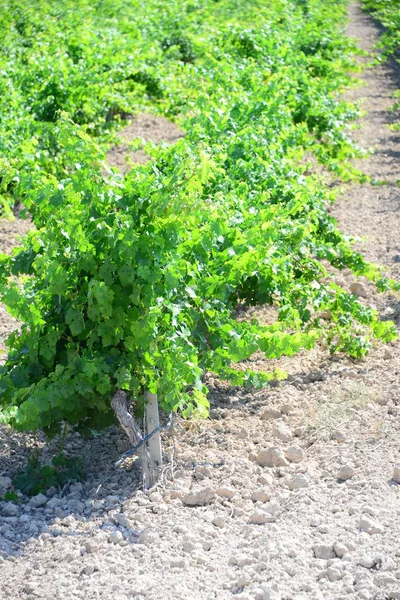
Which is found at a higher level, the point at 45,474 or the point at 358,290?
the point at 45,474

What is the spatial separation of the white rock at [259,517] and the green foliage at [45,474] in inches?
34.0

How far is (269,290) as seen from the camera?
5.11 meters

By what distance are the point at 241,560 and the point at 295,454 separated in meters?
0.91

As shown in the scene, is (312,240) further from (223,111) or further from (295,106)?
(295,106)

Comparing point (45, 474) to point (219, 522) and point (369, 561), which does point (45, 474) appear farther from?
point (369, 561)

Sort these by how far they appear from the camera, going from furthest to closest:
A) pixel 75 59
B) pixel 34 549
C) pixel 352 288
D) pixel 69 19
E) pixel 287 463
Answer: pixel 69 19 < pixel 75 59 < pixel 352 288 < pixel 287 463 < pixel 34 549

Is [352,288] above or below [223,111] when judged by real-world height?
below

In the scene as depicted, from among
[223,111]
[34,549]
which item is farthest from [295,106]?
[34,549]

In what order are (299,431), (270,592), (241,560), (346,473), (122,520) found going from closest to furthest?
(270,592), (241,560), (122,520), (346,473), (299,431)

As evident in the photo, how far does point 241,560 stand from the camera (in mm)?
3736

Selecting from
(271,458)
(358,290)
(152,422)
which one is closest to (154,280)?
(152,422)

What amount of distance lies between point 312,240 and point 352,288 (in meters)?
1.24

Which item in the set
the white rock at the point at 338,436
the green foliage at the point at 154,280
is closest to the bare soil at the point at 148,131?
the green foliage at the point at 154,280

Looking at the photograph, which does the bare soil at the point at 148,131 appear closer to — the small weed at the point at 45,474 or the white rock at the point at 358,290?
the white rock at the point at 358,290
